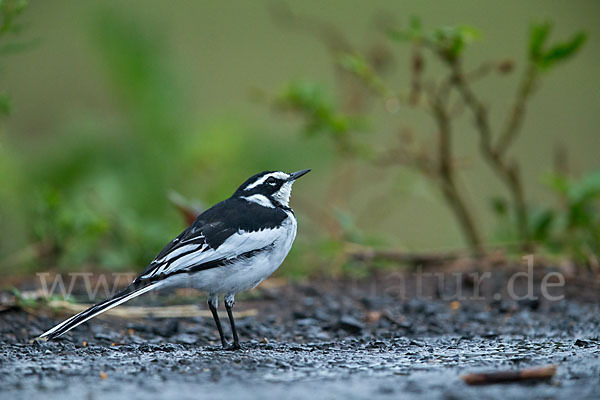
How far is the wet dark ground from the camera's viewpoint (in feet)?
9.07

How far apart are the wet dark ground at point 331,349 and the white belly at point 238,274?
1.04ft

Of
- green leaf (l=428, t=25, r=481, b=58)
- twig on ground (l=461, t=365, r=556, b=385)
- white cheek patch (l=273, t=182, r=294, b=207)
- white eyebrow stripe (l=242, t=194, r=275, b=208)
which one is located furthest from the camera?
green leaf (l=428, t=25, r=481, b=58)

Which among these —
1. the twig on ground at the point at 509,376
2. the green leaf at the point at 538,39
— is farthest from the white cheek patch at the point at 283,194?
the twig on ground at the point at 509,376

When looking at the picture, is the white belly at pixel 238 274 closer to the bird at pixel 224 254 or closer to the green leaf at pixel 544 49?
the bird at pixel 224 254

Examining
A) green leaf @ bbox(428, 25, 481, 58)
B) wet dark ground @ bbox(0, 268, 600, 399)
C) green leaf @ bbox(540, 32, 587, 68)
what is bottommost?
wet dark ground @ bbox(0, 268, 600, 399)

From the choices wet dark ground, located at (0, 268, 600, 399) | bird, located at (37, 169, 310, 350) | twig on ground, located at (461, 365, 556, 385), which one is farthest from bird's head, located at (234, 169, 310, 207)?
twig on ground, located at (461, 365, 556, 385)

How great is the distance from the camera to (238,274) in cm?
434

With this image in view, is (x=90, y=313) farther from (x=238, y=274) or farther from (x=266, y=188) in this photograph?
(x=266, y=188)

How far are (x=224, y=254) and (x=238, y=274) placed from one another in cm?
15

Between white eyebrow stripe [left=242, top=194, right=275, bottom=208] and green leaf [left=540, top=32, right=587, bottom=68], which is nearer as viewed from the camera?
white eyebrow stripe [left=242, top=194, right=275, bottom=208]

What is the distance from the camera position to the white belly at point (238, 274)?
4293mm

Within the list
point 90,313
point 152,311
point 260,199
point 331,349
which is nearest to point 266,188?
point 260,199

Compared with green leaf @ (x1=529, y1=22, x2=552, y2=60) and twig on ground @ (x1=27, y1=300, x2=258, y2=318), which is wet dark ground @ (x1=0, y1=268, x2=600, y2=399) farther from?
green leaf @ (x1=529, y1=22, x2=552, y2=60)

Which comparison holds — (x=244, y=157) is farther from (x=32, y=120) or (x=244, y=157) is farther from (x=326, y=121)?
(x=32, y=120)
